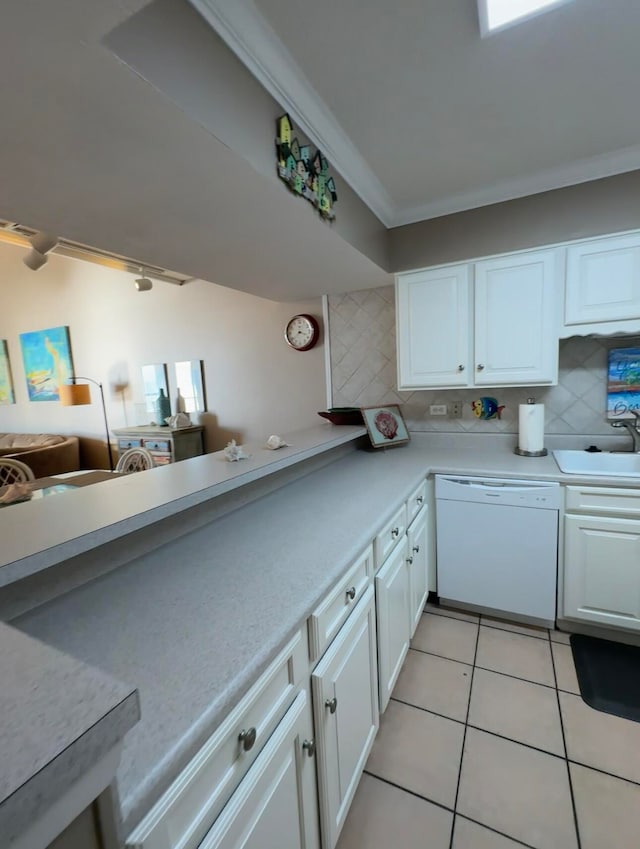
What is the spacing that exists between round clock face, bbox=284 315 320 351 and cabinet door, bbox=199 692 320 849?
2536 millimetres

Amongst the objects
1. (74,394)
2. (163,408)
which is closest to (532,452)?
(163,408)

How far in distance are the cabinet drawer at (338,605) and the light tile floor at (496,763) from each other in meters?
0.72

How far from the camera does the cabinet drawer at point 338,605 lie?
0.95 metres

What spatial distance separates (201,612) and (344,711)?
560 mm

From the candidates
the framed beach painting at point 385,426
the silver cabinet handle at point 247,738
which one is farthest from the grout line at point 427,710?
the framed beach painting at point 385,426

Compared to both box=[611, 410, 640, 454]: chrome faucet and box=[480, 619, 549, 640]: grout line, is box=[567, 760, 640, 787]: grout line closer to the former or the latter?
box=[480, 619, 549, 640]: grout line

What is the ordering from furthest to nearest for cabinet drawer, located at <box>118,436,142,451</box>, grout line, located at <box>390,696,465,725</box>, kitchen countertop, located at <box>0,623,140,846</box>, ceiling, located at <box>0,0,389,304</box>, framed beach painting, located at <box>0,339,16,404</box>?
framed beach painting, located at <box>0,339,16,404</box>
cabinet drawer, located at <box>118,436,142,451</box>
grout line, located at <box>390,696,465,725</box>
ceiling, located at <box>0,0,389,304</box>
kitchen countertop, located at <box>0,623,140,846</box>

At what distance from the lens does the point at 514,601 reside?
2.06m

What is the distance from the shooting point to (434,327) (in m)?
2.38

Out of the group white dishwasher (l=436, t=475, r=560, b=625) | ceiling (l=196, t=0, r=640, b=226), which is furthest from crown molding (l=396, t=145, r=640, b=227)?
white dishwasher (l=436, t=475, r=560, b=625)

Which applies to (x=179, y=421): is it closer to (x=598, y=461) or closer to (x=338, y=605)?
(x=338, y=605)

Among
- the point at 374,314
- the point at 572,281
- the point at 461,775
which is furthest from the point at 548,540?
the point at 374,314

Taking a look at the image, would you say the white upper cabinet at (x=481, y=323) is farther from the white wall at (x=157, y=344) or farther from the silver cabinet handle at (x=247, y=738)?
the silver cabinet handle at (x=247, y=738)

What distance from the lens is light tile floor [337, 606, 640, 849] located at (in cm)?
118
